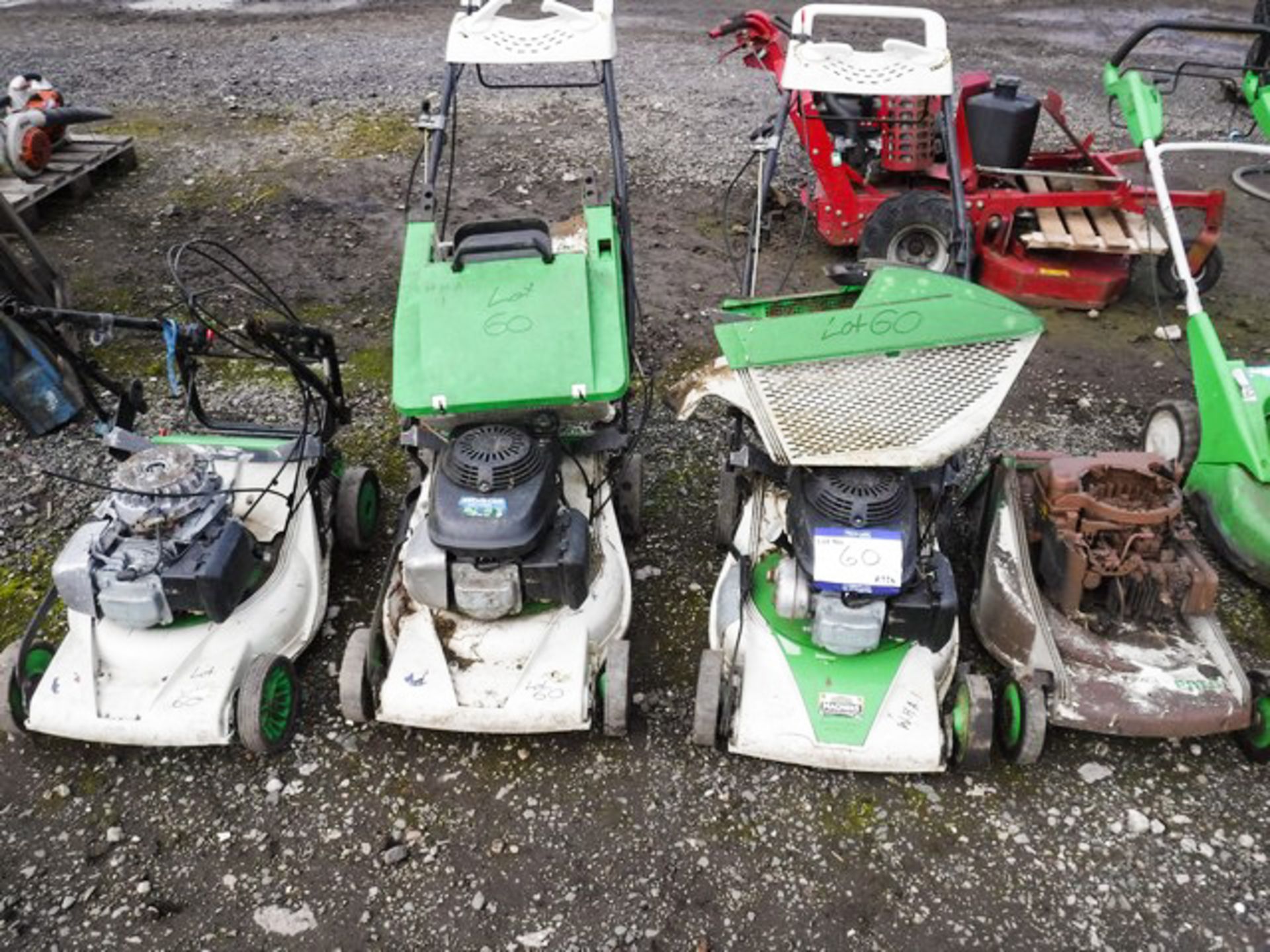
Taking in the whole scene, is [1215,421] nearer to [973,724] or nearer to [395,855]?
[973,724]

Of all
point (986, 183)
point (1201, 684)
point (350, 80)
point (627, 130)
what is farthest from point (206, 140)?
point (1201, 684)

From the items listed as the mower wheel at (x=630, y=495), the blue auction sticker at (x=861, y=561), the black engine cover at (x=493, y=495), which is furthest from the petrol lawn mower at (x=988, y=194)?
the blue auction sticker at (x=861, y=561)

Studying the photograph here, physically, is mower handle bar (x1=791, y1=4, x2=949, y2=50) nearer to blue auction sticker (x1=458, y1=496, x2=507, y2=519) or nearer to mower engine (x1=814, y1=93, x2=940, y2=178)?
mower engine (x1=814, y1=93, x2=940, y2=178)

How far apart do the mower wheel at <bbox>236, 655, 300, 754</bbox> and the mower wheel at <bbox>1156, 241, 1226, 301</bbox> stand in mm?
4991

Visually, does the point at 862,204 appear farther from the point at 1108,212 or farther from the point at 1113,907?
the point at 1113,907

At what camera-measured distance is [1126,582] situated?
3.28m

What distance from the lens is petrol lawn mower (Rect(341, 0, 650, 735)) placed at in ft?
10.0

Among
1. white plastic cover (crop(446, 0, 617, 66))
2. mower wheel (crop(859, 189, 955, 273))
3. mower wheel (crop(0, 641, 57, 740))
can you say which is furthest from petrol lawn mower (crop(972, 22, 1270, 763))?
mower wheel (crop(0, 641, 57, 740))

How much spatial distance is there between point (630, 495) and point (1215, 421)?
7.25 ft

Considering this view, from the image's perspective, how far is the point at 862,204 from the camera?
5.88 metres

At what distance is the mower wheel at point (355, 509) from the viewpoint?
153 inches

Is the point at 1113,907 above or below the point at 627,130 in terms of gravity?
below

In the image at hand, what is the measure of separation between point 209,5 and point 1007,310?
11713 millimetres

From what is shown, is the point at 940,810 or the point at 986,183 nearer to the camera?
the point at 940,810
